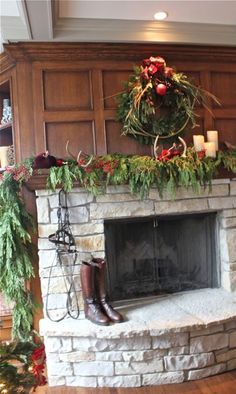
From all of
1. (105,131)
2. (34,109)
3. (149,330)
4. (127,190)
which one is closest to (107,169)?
(127,190)

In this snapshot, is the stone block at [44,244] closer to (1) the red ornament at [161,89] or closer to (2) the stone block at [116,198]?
(2) the stone block at [116,198]

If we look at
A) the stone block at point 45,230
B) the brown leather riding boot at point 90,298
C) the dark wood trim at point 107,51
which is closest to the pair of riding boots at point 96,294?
the brown leather riding boot at point 90,298

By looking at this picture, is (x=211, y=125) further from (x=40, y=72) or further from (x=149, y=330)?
(x=149, y=330)

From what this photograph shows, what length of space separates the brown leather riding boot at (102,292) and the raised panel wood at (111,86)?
3.97ft

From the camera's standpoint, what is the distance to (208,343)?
231cm

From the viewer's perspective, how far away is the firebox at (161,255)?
8.92ft

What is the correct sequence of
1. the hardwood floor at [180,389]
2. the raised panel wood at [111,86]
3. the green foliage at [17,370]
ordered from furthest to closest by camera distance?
1. the raised panel wood at [111,86]
2. the hardwood floor at [180,389]
3. the green foliage at [17,370]

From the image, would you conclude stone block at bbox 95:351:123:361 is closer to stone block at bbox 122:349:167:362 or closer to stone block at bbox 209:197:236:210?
stone block at bbox 122:349:167:362

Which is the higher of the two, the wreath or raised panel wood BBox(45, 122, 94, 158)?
the wreath

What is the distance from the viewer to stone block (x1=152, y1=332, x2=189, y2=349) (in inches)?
88.5

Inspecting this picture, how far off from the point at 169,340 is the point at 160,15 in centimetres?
226

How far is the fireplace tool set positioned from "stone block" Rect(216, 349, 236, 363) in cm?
75

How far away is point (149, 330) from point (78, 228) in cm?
85

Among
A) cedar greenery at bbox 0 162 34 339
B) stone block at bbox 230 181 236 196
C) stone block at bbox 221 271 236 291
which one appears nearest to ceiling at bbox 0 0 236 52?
cedar greenery at bbox 0 162 34 339
